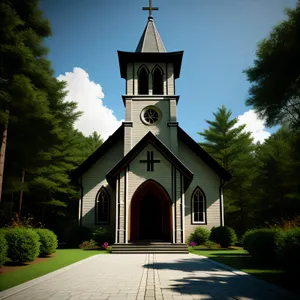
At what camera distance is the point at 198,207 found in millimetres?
20844

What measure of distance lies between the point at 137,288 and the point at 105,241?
40.3 feet

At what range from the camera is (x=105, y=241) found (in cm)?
1842

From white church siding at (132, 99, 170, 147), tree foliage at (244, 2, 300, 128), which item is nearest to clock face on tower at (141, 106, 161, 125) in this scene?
white church siding at (132, 99, 170, 147)

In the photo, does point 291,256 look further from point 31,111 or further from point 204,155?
point 31,111

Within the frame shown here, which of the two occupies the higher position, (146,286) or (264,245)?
(264,245)

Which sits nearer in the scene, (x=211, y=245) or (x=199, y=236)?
(x=211, y=245)

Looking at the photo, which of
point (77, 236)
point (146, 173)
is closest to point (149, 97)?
point (146, 173)

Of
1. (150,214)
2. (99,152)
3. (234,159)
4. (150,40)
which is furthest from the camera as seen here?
(234,159)

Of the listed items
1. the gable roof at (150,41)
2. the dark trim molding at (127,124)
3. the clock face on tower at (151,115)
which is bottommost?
the dark trim molding at (127,124)

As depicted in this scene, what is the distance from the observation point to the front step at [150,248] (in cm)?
1583

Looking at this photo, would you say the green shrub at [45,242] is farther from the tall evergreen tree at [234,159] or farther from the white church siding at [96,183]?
the tall evergreen tree at [234,159]

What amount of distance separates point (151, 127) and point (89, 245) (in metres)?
9.73

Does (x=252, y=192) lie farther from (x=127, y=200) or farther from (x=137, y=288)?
(x=137, y=288)

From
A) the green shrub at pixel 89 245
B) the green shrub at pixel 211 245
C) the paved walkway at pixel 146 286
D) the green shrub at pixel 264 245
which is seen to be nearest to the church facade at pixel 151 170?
the green shrub at pixel 211 245
